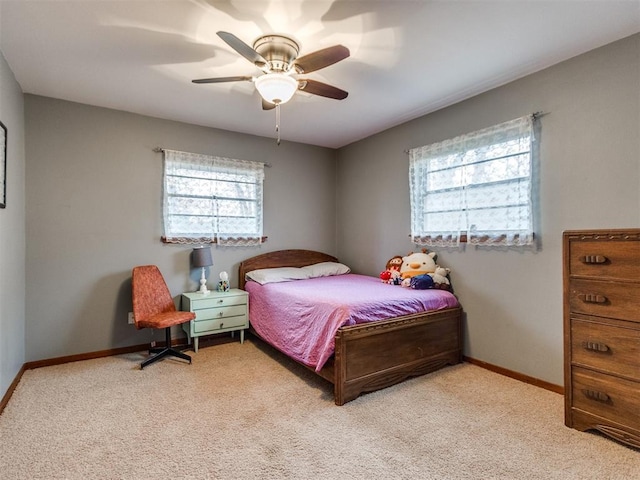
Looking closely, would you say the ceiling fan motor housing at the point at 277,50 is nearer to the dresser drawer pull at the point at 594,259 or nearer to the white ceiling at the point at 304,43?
the white ceiling at the point at 304,43

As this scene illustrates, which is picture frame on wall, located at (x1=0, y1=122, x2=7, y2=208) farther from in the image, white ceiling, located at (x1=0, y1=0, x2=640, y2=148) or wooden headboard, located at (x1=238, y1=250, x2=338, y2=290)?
wooden headboard, located at (x1=238, y1=250, x2=338, y2=290)

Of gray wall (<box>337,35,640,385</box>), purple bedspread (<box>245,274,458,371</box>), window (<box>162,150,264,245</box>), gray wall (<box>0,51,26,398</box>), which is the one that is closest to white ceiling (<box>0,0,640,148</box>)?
gray wall (<box>337,35,640,385</box>)

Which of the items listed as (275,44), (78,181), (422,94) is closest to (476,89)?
(422,94)

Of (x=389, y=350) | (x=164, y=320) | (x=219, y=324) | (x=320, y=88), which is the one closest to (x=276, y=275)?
(x=219, y=324)

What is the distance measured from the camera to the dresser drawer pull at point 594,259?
1913 millimetres

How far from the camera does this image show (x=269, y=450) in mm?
1866

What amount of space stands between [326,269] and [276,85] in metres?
2.69

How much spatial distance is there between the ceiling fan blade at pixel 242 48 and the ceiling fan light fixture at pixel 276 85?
93 mm

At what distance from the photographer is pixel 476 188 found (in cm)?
310

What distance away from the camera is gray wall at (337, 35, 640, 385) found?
2.27m

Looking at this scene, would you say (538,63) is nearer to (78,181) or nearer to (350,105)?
(350,105)

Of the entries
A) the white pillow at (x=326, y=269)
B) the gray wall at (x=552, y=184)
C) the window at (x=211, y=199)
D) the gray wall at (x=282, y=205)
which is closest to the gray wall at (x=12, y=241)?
the gray wall at (x=282, y=205)

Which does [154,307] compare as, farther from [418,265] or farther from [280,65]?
[418,265]

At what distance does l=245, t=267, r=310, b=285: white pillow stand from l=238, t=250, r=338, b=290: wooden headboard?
95mm
